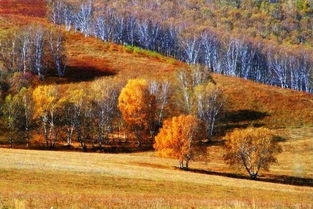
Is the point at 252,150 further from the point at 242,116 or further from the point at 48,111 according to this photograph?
the point at 48,111

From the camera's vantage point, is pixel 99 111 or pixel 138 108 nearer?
pixel 99 111

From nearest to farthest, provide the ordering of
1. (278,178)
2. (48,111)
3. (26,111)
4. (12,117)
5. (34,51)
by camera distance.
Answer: (278,178) → (12,117) → (26,111) → (48,111) → (34,51)

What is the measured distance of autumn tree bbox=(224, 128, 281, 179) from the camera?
229ft

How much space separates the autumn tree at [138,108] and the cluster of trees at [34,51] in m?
30.3

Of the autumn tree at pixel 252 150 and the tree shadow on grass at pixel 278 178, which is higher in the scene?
the autumn tree at pixel 252 150

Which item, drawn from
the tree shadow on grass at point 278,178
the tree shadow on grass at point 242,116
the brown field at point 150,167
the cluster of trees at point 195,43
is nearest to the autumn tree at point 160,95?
the brown field at point 150,167

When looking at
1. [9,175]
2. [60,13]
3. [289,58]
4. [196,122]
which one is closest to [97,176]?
[9,175]

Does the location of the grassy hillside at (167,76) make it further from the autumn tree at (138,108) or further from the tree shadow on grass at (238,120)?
the autumn tree at (138,108)

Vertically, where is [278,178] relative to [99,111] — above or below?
below

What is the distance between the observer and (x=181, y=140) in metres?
75.9

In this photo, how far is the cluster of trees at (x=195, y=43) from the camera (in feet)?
499

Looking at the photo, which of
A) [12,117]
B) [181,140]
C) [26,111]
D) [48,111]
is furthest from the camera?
[48,111]

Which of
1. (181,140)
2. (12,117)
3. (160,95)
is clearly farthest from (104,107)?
(181,140)

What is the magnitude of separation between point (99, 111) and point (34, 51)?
35.2 metres
